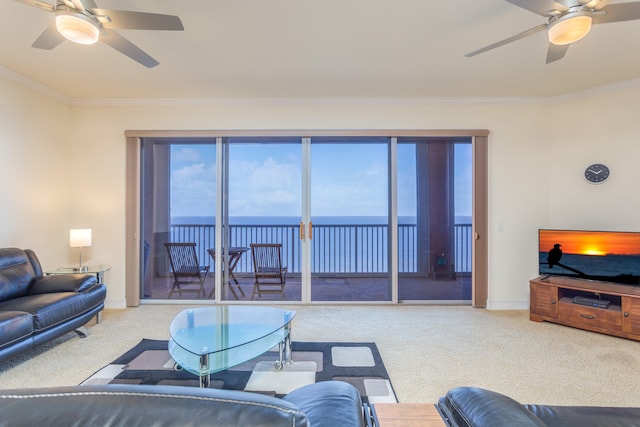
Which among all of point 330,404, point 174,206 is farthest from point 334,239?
point 330,404

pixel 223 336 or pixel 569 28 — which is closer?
pixel 569 28

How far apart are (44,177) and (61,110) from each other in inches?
35.1

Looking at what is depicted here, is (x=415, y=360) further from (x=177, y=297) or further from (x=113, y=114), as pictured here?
(x=113, y=114)

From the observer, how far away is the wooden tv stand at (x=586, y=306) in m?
2.96

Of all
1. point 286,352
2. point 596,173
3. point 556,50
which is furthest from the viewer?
point 596,173

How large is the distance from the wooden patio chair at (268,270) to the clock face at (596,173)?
3858 millimetres

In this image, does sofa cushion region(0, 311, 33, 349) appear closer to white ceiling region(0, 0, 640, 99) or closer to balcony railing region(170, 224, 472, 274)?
balcony railing region(170, 224, 472, 274)

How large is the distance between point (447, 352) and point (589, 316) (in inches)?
65.4

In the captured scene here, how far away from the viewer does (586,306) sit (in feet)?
10.4

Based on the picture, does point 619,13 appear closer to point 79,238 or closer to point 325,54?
point 325,54

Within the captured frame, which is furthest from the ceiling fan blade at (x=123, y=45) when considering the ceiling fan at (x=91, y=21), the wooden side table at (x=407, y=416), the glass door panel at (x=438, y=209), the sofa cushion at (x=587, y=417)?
the sofa cushion at (x=587, y=417)

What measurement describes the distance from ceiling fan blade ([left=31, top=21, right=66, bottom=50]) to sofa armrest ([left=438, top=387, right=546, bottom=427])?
299 cm

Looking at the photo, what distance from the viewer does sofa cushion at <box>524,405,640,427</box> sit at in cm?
115

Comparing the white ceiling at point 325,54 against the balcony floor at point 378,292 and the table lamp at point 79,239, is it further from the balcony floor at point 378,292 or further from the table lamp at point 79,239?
the balcony floor at point 378,292
